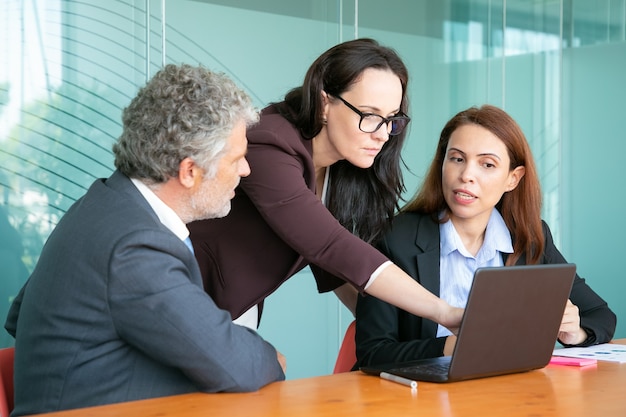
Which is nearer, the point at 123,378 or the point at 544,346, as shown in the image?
the point at 123,378

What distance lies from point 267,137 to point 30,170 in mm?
1730

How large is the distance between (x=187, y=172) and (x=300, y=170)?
18.6 inches

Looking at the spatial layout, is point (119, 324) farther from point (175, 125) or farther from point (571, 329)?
point (571, 329)

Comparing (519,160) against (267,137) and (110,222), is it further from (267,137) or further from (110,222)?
(110,222)

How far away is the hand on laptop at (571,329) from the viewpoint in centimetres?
263

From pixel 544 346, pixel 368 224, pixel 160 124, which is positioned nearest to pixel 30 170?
pixel 368 224

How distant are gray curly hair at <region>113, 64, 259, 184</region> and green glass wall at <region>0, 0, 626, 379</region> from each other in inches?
74.1

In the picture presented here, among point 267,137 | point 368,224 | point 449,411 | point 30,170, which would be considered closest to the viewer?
point 449,411

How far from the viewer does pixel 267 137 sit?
2.47m

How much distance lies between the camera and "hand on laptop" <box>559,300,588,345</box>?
2.63 metres

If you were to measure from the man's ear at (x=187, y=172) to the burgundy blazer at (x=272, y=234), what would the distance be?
1.16 ft

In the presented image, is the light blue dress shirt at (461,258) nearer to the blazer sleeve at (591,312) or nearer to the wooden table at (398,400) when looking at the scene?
the blazer sleeve at (591,312)

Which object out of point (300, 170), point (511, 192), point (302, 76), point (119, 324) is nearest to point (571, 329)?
point (511, 192)

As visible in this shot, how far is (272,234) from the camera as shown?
2.60m
